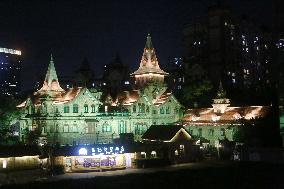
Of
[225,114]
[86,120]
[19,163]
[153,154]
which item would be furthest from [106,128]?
[19,163]

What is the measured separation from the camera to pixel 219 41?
123250 millimetres

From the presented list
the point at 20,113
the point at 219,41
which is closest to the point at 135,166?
the point at 20,113

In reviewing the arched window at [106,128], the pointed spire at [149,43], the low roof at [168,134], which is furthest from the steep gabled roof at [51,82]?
the low roof at [168,134]

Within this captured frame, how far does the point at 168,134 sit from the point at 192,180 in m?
A: 18.3

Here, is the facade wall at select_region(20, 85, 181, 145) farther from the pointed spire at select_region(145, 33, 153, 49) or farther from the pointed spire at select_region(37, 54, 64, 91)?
the pointed spire at select_region(145, 33, 153, 49)

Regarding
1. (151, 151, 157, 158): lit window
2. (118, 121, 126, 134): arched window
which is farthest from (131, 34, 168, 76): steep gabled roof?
(151, 151, 157, 158): lit window

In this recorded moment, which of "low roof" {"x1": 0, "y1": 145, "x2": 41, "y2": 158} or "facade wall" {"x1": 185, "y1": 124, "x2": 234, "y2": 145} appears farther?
"facade wall" {"x1": 185, "y1": 124, "x2": 234, "y2": 145}

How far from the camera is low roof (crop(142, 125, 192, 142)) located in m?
58.3

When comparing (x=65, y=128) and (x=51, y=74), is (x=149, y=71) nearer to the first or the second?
(x=51, y=74)

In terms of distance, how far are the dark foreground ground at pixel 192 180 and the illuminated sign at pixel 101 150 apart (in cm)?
475

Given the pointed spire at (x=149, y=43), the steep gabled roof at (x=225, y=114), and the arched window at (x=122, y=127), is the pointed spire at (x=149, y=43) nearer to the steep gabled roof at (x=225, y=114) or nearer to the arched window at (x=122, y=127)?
the steep gabled roof at (x=225, y=114)

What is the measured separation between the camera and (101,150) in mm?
51688

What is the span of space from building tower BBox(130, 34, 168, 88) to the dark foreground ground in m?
35.7

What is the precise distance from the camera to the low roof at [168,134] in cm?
5828
